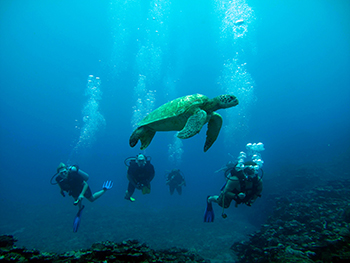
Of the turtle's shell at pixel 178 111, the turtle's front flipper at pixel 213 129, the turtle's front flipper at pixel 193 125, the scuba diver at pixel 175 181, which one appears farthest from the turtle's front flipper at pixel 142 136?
the scuba diver at pixel 175 181

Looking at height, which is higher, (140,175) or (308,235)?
(140,175)

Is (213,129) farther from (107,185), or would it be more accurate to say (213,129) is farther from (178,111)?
(107,185)

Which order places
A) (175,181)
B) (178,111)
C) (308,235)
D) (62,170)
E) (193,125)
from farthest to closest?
(175,181) < (62,170) < (308,235) < (178,111) < (193,125)

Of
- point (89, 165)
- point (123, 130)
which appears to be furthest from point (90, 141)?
point (123, 130)

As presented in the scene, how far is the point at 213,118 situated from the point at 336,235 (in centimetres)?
429

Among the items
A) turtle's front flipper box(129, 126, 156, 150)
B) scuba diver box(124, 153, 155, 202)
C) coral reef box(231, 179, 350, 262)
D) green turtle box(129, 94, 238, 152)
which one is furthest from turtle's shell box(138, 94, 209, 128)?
scuba diver box(124, 153, 155, 202)

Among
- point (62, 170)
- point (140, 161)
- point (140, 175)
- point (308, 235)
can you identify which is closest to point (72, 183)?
point (62, 170)

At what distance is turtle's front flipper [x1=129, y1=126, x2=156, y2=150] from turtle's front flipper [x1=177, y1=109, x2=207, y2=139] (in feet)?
4.87

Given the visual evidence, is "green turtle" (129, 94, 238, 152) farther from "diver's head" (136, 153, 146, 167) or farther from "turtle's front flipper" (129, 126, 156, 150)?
"diver's head" (136, 153, 146, 167)

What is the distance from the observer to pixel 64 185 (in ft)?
22.7

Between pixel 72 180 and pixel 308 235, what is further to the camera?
pixel 72 180

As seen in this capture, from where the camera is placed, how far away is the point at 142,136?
14.3 ft

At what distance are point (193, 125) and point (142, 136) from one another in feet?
5.71

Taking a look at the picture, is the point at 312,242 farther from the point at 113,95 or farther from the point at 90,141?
the point at 90,141
